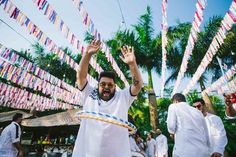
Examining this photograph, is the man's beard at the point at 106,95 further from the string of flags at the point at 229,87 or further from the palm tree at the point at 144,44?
the palm tree at the point at 144,44

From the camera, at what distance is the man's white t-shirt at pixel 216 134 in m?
3.90

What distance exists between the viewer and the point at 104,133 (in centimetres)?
245

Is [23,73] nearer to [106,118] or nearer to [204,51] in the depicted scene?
[106,118]

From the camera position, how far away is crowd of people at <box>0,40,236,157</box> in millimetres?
2436

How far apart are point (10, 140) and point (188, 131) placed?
14.1 feet

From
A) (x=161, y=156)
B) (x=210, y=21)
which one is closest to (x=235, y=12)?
(x=161, y=156)

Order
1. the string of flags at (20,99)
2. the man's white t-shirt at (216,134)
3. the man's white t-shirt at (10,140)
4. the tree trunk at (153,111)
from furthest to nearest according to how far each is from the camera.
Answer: the tree trunk at (153,111) → the string of flags at (20,99) → the man's white t-shirt at (10,140) → the man's white t-shirt at (216,134)

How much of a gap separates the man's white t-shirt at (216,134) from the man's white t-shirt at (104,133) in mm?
2063

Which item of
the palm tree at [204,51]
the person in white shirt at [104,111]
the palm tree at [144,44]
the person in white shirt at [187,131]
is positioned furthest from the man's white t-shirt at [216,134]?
the palm tree at [144,44]

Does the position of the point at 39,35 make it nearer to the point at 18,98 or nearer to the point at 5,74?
the point at 5,74

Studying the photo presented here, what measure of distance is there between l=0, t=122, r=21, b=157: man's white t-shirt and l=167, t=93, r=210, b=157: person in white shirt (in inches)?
153

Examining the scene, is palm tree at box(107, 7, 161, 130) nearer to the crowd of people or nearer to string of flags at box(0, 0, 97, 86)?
string of flags at box(0, 0, 97, 86)

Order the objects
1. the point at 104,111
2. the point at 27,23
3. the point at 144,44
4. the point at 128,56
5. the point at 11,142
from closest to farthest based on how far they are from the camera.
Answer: the point at 104,111, the point at 128,56, the point at 11,142, the point at 27,23, the point at 144,44

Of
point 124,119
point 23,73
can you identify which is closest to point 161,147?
point 23,73
